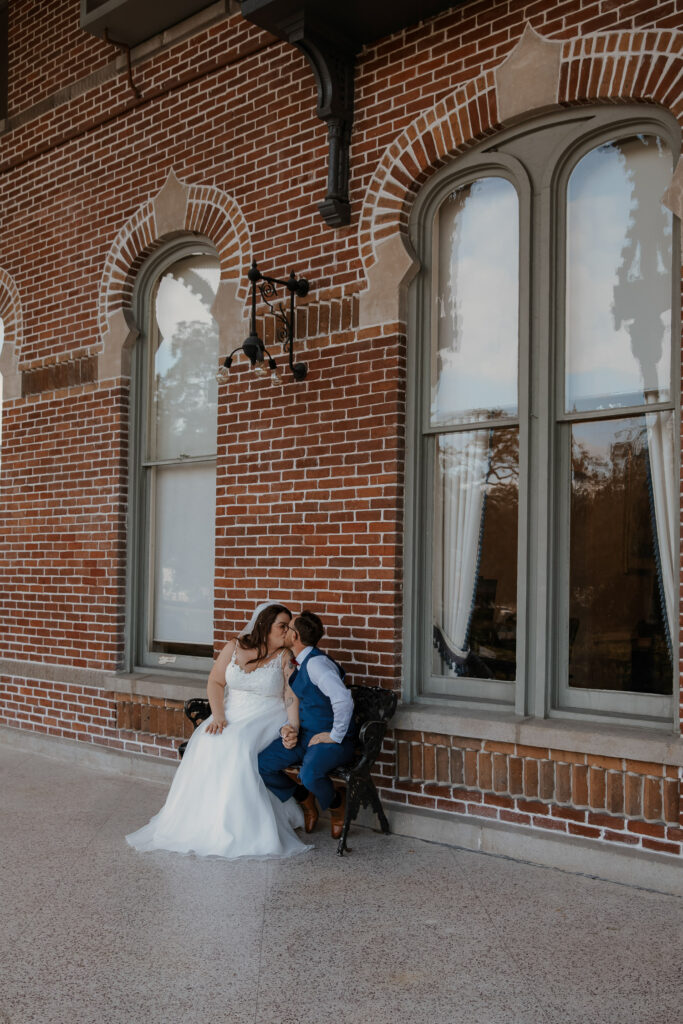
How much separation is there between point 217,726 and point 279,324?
2908 mm

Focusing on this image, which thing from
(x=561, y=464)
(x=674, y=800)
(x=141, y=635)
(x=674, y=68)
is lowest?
(x=674, y=800)

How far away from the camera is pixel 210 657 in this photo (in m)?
7.80

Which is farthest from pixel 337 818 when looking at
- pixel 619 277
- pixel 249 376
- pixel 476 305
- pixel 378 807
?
pixel 619 277

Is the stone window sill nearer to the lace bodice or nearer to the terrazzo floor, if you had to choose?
the terrazzo floor

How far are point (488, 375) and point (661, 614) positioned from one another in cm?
189

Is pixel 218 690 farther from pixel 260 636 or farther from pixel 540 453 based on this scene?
pixel 540 453

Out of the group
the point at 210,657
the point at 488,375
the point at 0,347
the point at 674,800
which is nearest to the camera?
the point at 674,800

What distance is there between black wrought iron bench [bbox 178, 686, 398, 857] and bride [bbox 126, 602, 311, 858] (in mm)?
334

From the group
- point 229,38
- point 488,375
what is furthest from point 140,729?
point 229,38

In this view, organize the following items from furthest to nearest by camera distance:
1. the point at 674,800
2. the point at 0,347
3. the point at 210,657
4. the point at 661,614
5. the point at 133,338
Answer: the point at 0,347 < the point at 133,338 < the point at 210,657 < the point at 661,614 < the point at 674,800

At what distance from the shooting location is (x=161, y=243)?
8148 millimetres

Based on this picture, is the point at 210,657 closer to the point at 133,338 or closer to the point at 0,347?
the point at 133,338

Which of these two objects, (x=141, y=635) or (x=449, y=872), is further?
(x=141, y=635)

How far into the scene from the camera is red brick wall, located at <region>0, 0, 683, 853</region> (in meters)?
5.98
